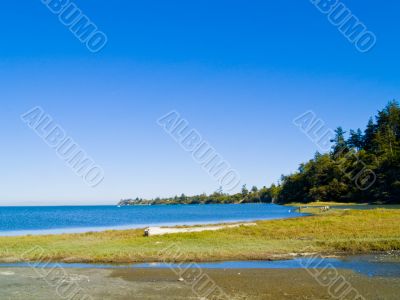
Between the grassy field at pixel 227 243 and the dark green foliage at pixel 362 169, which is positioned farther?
the dark green foliage at pixel 362 169

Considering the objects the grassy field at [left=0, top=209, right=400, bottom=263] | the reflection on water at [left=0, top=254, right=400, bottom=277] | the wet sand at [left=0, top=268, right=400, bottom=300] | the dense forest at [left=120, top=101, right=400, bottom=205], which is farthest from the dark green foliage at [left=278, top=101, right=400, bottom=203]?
the wet sand at [left=0, top=268, right=400, bottom=300]

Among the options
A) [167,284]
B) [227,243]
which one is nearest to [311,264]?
[227,243]

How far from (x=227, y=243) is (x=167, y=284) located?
482 inches

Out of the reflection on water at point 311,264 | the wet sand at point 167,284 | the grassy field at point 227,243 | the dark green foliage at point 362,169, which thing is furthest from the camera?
the dark green foliage at point 362,169

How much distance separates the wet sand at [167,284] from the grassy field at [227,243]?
417 centimetres

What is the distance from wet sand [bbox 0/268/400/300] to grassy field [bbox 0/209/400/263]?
4175mm

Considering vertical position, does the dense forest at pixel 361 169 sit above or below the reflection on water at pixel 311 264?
above

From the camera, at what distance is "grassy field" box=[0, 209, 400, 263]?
28.1m

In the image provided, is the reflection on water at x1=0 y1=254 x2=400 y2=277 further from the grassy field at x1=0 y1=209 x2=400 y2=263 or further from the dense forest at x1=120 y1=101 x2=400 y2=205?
the dense forest at x1=120 y1=101 x2=400 y2=205

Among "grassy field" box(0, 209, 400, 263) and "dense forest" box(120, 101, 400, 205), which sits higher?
"dense forest" box(120, 101, 400, 205)

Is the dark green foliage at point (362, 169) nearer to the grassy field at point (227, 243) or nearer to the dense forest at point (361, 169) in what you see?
the dense forest at point (361, 169)

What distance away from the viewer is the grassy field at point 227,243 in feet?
92.3

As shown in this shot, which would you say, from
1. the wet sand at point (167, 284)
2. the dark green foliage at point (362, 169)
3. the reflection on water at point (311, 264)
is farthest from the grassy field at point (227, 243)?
the dark green foliage at point (362, 169)

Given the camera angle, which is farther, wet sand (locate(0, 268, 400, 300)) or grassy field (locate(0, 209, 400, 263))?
grassy field (locate(0, 209, 400, 263))
